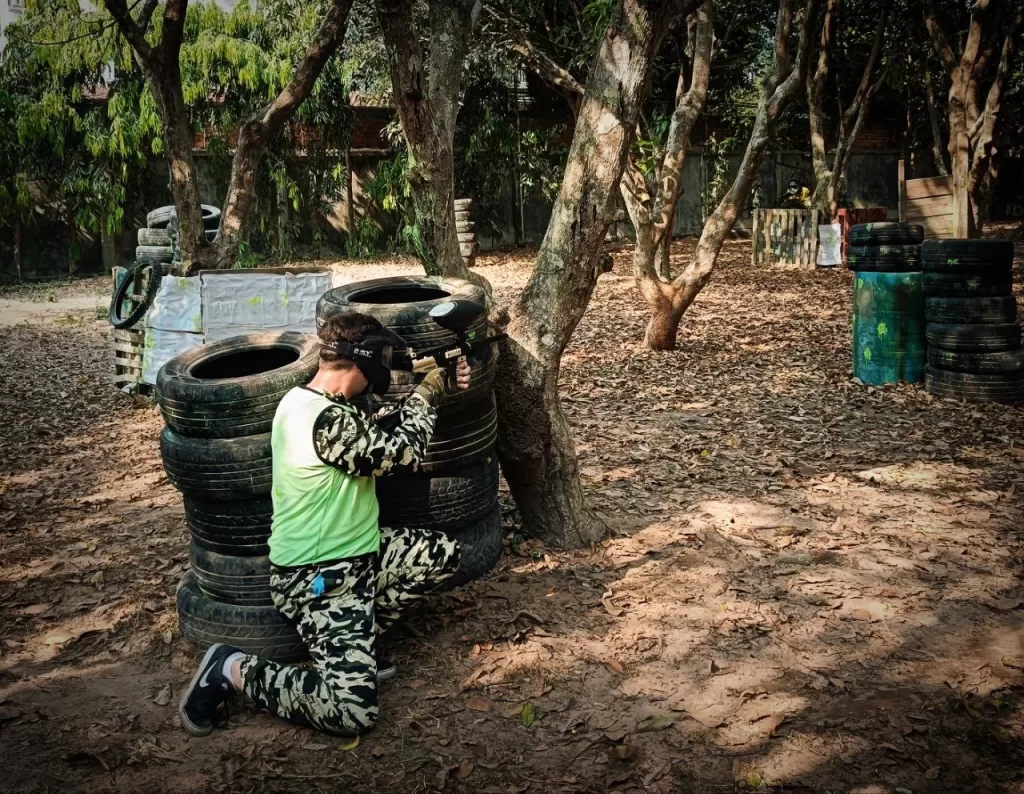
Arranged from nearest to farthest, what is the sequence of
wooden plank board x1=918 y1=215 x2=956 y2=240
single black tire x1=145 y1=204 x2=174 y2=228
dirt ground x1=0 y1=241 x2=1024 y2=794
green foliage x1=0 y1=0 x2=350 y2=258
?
dirt ground x1=0 y1=241 x2=1024 y2=794, single black tire x1=145 y1=204 x2=174 y2=228, wooden plank board x1=918 y1=215 x2=956 y2=240, green foliage x1=0 y1=0 x2=350 y2=258

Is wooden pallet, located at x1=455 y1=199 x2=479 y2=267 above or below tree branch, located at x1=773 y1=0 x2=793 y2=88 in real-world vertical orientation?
below

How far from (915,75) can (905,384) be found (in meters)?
18.4

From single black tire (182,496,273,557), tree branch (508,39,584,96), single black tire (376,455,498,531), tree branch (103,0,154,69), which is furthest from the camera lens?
tree branch (508,39,584,96)

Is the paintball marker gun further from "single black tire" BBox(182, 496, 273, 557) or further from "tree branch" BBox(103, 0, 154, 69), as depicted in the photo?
"tree branch" BBox(103, 0, 154, 69)

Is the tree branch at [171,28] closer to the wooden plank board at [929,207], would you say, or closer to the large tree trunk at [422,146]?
the large tree trunk at [422,146]

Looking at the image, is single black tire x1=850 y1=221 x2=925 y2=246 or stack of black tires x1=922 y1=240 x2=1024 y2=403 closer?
stack of black tires x1=922 y1=240 x2=1024 y2=403

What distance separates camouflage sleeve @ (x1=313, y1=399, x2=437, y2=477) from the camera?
3.62 m

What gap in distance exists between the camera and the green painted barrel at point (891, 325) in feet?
26.7

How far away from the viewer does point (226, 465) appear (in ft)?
12.7

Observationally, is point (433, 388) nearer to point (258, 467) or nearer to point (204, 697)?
point (258, 467)

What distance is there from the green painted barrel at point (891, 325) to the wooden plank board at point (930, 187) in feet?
23.8

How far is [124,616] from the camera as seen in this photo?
15.1 feet

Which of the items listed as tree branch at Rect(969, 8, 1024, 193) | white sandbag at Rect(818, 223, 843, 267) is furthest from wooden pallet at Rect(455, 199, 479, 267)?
tree branch at Rect(969, 8, 1024, 193)

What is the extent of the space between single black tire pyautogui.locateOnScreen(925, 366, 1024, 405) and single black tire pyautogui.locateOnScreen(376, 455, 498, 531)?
5.08 metres
